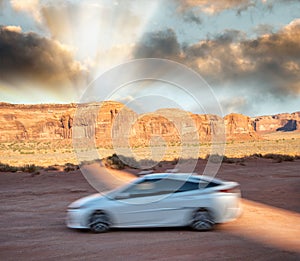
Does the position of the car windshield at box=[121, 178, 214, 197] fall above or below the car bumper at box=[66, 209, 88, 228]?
above

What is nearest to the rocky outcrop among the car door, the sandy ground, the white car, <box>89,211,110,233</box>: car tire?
the sandy ground

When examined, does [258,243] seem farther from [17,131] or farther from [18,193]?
[17,131]

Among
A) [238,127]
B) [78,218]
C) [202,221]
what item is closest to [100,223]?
[78,218]

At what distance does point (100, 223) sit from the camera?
9.82 meters

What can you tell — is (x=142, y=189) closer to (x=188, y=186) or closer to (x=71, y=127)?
(x=188, y=186)

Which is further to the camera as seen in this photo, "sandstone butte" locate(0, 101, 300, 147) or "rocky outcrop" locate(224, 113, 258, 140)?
"rocky outcrop" locate(224, 113, 258, 140)

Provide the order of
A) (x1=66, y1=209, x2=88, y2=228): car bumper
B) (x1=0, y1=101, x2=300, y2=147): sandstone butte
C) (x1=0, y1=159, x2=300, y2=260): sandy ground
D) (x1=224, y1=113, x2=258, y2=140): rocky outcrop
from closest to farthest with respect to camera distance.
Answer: (x1=0, y1=159, x2=300, y2=260): sandy ground < (x1=66, y1=209, x2=88, y2=228): car bumper < (x1=0, y1=101, x2=300, y2=147): sandstone butte < (x1=224, y1=113, x2=258, y2=140): rocky outcrop

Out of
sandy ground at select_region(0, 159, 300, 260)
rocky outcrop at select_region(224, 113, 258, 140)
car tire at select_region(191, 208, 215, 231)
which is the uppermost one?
rocky outcrop at select_region(224, 113, 258, 140)

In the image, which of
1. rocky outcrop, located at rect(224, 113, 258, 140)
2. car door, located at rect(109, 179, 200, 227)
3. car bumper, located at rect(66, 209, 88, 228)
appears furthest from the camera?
rocky outcrop, located at rect(224, 113, 258, 140)

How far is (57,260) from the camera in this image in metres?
7.39

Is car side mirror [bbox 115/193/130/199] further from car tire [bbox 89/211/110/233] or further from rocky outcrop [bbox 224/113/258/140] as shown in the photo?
rocky outcrop [bbox 224/113/258/140]

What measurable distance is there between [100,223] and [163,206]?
163 cm

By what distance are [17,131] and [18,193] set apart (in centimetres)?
11325

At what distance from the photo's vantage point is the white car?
9688 mm
